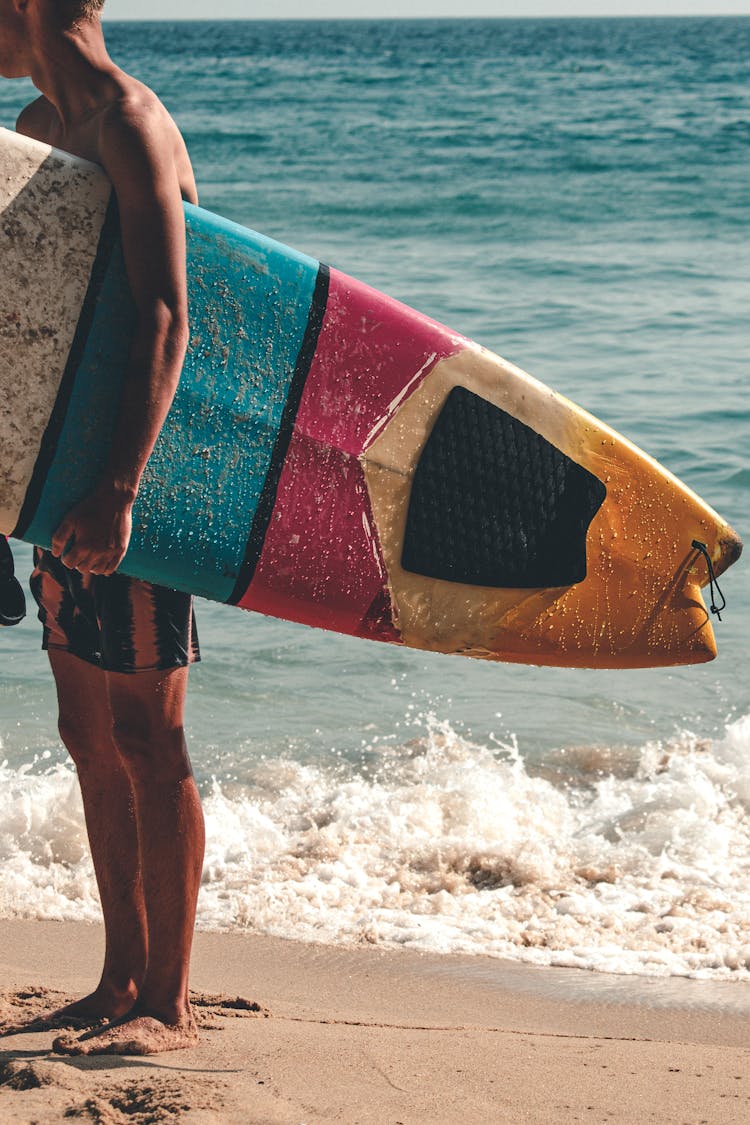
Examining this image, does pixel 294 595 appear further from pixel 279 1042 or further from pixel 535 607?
pixel 279 1042

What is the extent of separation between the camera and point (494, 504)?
276 centimetres

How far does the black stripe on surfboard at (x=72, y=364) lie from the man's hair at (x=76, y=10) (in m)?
0.27

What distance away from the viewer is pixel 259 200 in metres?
18.1

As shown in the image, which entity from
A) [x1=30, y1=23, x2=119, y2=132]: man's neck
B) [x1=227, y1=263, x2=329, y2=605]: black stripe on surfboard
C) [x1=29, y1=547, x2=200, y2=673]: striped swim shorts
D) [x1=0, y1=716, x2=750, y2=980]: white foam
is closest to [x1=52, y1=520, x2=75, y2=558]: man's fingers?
[x1=29, y1=547, x2=200, y2=673]: striped swim shorts

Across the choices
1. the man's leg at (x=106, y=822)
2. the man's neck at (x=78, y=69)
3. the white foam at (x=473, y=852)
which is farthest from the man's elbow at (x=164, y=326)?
the white foam at (x=473, y=852)

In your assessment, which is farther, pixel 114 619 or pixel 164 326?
pixel 114 619

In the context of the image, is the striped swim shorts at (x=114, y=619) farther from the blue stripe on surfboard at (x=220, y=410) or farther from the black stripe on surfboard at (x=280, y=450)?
the black stripe on surfboard at (x=280, y=450)

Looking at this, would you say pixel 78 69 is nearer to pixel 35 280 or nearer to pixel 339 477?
pixel 35 280

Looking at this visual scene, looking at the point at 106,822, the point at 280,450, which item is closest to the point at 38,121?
the point at 280,450

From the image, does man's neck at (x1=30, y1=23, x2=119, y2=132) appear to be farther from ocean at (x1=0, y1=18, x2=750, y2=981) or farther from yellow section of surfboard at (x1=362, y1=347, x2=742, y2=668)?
ocean at (x1=0, y1=18, x2=750, y2=981)

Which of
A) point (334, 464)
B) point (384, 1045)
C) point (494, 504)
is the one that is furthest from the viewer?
point (494, 504)

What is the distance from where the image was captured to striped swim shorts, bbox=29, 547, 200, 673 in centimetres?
215

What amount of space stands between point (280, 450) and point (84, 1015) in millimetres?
1102

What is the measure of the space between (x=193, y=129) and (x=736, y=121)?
36.6ft
